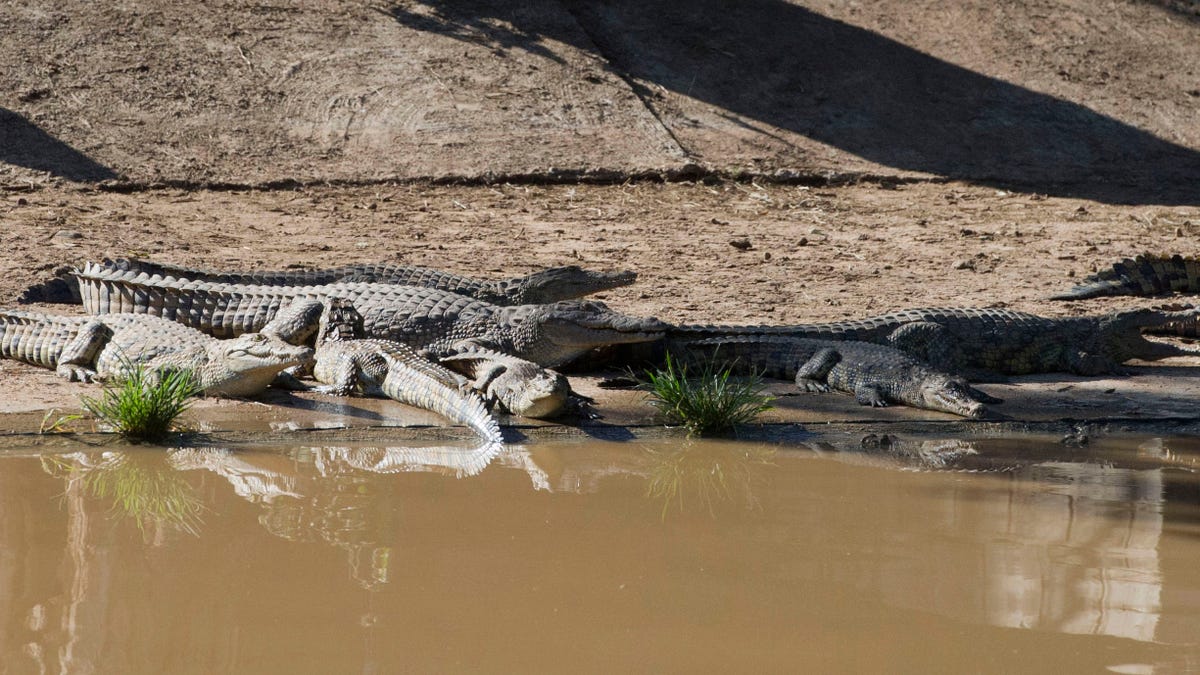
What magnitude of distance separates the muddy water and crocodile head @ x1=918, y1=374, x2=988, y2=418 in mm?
513

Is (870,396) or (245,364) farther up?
(870,396)

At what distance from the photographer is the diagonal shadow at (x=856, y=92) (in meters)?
14.0

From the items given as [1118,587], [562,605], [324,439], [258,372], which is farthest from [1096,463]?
[258,372]

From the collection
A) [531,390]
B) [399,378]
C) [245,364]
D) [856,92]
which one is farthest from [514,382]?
[856,92]

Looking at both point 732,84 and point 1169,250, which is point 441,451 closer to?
point 1169,250

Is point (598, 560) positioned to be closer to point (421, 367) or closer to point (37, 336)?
point (421, 367)

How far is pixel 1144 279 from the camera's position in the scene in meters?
9.32

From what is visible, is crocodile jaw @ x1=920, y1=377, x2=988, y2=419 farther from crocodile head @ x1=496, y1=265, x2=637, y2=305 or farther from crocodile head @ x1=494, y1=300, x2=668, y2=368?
crocodile head @ x1=496, y1=265, x2=637, y2=305

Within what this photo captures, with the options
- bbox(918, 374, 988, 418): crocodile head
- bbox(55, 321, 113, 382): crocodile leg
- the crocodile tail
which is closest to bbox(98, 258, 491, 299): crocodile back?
bbox(55, 321, 113, 382): crocodile leg

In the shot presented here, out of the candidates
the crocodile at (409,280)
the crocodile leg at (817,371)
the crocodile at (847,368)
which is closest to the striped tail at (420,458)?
the crocodile at (847,368)

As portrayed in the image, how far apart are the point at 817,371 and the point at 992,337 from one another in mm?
1222

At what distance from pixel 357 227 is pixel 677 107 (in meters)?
4.85

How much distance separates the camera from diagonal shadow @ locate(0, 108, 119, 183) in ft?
36.8

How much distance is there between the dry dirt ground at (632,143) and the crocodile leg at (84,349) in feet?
6.41
